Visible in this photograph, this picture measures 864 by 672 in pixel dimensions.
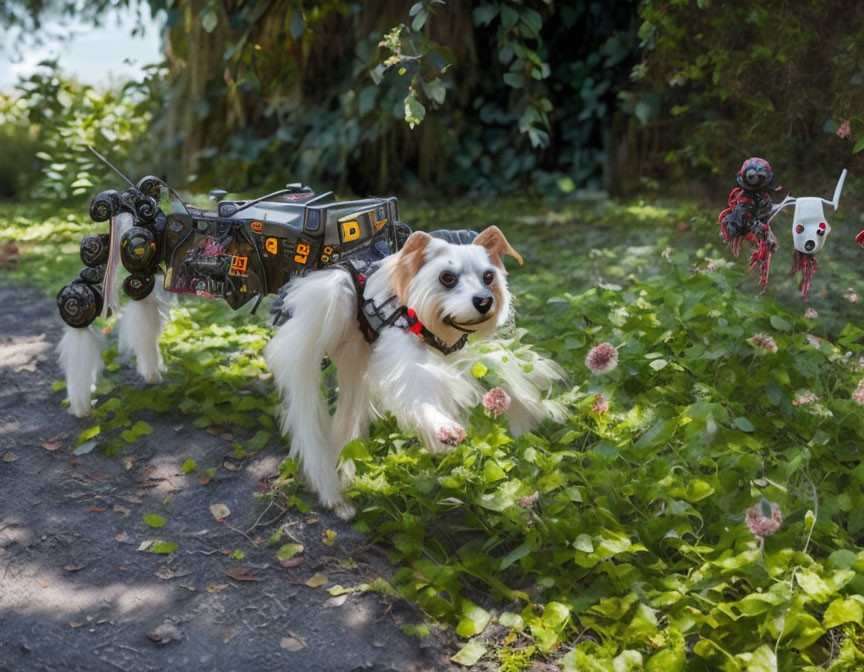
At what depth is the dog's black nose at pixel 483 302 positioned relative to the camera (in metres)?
2.29

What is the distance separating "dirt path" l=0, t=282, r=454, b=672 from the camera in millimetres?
2145

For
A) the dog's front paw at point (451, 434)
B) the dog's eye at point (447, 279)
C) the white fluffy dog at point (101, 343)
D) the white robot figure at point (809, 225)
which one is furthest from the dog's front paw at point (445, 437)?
the white fluffy dog at point (101, 343)

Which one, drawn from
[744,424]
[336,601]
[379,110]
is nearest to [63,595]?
[336,601]

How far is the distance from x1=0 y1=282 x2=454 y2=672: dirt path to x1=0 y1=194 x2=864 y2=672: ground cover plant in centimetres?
10

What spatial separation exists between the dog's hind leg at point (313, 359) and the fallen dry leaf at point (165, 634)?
60 cm

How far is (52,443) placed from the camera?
3.18 metres

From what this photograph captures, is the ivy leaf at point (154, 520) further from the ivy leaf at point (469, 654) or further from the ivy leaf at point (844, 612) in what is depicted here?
the ivy leaf at point (844, 612)

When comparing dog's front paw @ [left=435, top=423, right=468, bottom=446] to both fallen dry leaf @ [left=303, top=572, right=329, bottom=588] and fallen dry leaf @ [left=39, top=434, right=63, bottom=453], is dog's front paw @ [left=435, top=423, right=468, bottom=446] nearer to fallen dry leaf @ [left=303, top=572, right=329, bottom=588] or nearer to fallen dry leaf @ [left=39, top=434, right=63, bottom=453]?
fallen dry leaf @ [left=303, top=572, right=329, bottom=588]

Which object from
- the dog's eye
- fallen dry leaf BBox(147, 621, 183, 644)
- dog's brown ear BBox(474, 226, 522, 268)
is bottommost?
fallen dry leaf BBox(147, 621, 183, 644)

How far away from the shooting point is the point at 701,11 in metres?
4.71

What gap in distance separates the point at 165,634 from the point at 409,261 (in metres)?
1.06

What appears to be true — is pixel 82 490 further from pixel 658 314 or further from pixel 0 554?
pixel 658 314

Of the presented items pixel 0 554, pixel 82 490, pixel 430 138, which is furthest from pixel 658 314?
pixel 430 138

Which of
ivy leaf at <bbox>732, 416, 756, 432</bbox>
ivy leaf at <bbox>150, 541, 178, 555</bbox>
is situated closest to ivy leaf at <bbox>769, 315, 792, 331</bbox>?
ivy leaf at <bbox>732, 416, 756, 432</bbox>
